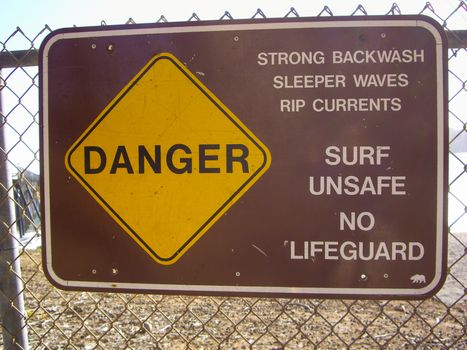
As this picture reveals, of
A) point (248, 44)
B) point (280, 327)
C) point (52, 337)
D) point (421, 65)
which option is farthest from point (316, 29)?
point (52, 337)

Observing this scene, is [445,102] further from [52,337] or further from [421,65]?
[52,337]

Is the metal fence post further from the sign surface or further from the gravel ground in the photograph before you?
the gravel ground

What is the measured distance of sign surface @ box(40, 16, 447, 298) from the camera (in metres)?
1.36

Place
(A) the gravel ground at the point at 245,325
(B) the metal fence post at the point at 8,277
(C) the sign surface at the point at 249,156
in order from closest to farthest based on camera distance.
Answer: (C) the sign surface at the point at 249,156
(B) the metal fence post at the point at 8,277
(A) the gravel ground at the point at 245,325

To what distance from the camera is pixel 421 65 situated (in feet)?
4.42

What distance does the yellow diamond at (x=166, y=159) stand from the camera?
1.41 meters

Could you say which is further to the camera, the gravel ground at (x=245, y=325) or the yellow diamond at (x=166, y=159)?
the gravel ground at (x=245, y=325)

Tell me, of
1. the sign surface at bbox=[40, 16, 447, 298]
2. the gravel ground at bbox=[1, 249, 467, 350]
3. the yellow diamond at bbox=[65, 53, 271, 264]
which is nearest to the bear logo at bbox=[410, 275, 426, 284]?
the sign surface at bbox=[40, 16, 447, 298]

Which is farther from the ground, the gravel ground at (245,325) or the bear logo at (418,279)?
the bear logo at (418,279)

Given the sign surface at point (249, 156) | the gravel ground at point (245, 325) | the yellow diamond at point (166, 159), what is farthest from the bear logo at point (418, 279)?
the gravel ground at point (245, 325)

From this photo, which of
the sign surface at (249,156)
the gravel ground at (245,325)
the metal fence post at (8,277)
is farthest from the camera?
the gravel ground at (245,325)

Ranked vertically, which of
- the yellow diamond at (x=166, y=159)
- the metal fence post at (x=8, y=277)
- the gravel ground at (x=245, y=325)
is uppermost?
the yellow diamond at (x=166, y=159)

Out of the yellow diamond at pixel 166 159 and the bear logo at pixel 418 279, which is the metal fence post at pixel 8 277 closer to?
the yellow diamond at pixel 166 159

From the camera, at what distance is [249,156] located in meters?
1.40
